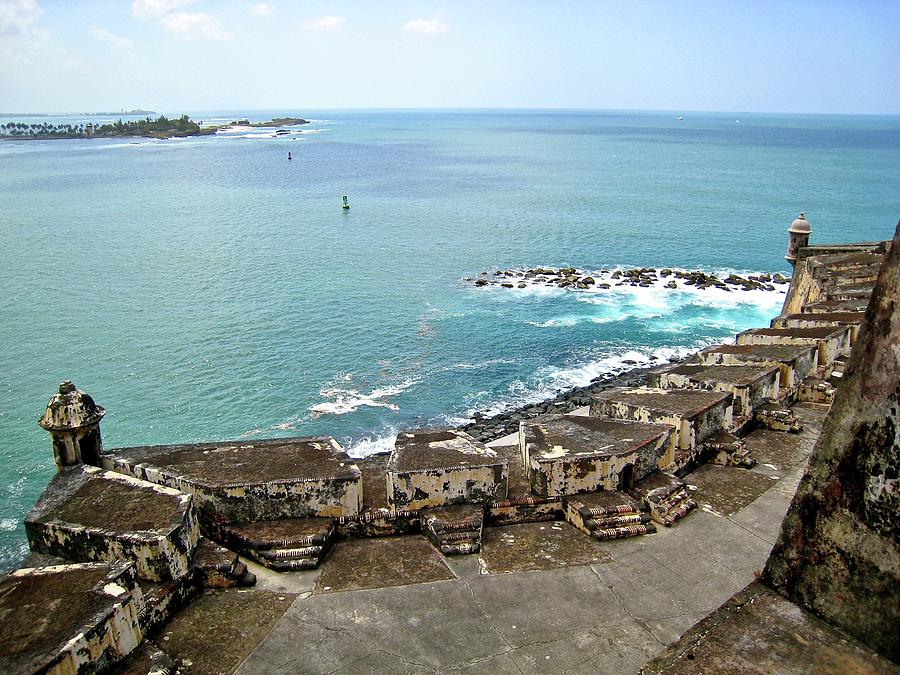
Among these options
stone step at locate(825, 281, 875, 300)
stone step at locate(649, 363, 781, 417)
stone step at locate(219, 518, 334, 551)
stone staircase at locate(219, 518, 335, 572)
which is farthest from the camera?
stone step at locate(825, 281, 875, 300)

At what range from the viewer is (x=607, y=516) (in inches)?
339

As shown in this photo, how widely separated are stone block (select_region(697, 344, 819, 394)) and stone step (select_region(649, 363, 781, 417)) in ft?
0.92

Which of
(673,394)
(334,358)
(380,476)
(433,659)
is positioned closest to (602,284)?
(334,358)

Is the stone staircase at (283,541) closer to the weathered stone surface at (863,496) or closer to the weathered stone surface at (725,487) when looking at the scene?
the weathered stone surface at (725,487)

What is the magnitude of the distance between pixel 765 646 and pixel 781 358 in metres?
11.2

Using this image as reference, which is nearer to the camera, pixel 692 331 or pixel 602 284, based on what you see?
pixel 692 331

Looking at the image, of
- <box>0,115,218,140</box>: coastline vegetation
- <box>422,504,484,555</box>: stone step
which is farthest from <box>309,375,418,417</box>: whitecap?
<box>0,115,218,140</box>: coastline vegetation

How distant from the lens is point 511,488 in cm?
935

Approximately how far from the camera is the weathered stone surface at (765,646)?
3217 millimetres

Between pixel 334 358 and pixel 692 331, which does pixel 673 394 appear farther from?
pixel 692 331

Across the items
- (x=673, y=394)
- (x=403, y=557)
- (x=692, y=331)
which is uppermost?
(x=673, y=394)

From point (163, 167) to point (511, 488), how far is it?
110668 mm

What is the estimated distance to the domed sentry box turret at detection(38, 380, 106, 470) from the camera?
8219 mm

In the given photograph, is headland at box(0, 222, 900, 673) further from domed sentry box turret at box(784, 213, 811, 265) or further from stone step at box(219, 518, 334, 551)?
domed sentry box turret at box(784, 213, 811, 265)
